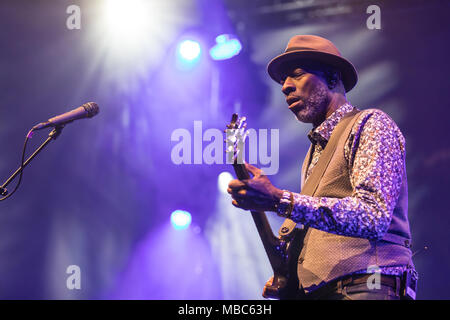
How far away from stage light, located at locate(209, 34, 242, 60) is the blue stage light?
0.21m

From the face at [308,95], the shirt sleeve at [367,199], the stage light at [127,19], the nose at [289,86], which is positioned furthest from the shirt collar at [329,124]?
the stage light at [127,19]

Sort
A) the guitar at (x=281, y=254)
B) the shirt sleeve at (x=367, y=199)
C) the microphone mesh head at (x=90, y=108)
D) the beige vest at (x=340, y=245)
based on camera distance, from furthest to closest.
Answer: the microphone mesh head at (x=90, y=108)
the guitar at (x=281, y=254)
the beige vest at (x=340, y=245)
the shirt sleeve at (x=367, y=199)

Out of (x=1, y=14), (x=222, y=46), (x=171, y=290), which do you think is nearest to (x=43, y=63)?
(x=1, y=14)

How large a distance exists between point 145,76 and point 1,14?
2239 mm

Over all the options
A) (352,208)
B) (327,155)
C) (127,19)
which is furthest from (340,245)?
(127,19)

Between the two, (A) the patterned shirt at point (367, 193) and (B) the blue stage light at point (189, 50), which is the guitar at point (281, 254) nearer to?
(A) the patterned shirt at point (367, 193)

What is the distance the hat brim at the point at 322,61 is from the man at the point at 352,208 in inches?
16.4

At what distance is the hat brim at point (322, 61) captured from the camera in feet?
8.35

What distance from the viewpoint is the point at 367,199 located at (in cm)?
177

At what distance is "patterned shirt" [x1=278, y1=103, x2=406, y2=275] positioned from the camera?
174 cm

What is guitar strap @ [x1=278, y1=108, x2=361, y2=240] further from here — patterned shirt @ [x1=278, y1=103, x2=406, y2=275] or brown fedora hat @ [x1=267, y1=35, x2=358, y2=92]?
brown fedora hat @ [x1=267, y1=35, x2=358, y2=92]

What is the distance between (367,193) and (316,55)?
3.68ft

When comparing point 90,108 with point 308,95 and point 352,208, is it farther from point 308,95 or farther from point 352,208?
point 352,208

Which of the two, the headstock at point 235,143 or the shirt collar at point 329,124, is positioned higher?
the shirt collar at point 329,124
